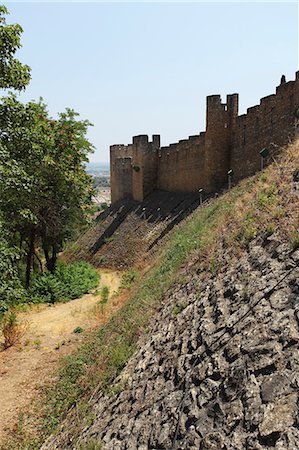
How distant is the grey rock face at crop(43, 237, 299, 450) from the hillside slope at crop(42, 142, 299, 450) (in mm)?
13

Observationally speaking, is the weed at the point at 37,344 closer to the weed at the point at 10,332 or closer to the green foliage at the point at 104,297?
the weed at the point at 10,332

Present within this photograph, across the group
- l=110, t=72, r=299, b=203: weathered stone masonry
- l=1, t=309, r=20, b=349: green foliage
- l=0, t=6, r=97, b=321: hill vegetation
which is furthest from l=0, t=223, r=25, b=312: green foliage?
l=110, t=72, r=299, b=203: weathered stone masonry

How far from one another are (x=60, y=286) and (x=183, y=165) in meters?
10.7

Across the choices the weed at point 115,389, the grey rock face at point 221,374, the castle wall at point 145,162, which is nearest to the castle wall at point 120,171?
the castle wall at point 145,162

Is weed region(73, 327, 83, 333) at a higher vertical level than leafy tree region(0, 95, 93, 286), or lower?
lower

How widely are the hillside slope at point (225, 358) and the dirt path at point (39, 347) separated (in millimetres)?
1847

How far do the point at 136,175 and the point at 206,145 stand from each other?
9.11m

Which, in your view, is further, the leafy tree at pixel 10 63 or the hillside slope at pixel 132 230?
the hillside slope at pixel 132 230

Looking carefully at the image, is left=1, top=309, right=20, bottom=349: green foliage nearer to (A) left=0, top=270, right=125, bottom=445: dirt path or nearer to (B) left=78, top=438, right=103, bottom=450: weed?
(A) left=0, top=270, right=125, bottom=445: dirt path

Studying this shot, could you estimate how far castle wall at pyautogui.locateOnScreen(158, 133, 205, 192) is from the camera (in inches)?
792

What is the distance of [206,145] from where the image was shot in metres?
18.5

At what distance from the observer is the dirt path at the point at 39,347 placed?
790 cm

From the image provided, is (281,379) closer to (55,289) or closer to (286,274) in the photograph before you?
(286,274)

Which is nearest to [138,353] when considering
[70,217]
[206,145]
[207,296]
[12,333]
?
[207,296]
